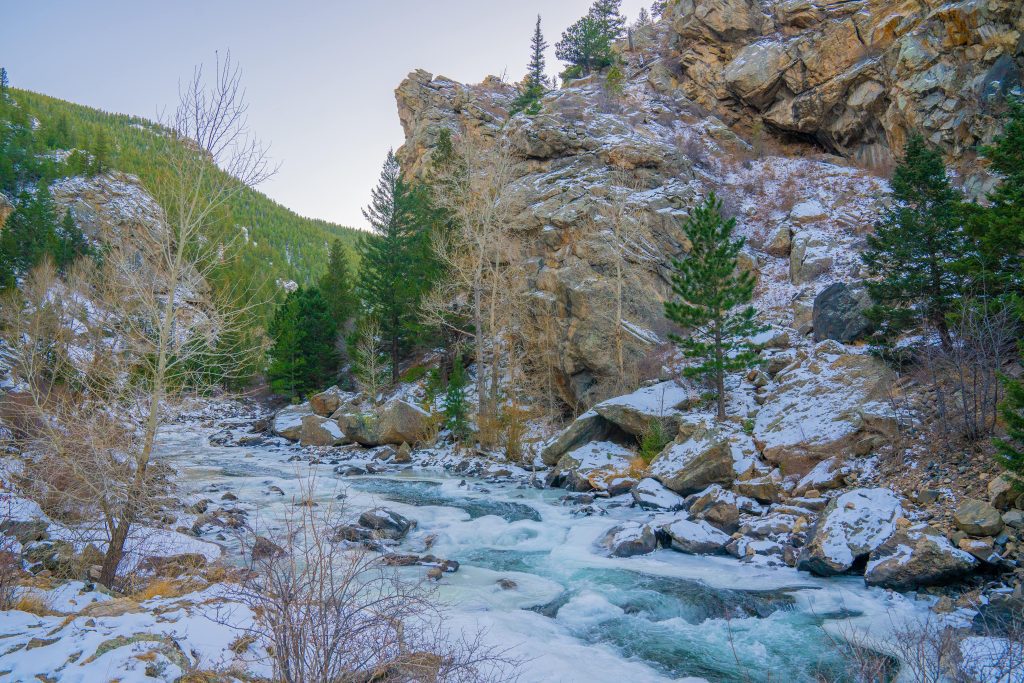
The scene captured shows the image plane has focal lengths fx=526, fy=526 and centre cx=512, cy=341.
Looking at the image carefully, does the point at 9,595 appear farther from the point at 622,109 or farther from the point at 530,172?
the point at 622,109

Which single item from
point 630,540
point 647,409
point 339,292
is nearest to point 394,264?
point 339,292

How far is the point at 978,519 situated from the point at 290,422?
2726 cm

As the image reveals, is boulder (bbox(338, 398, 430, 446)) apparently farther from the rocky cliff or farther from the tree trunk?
the tree trunk

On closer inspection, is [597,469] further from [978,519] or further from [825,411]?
[978,519]

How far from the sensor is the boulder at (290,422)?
88.4 ft

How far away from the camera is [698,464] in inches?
540

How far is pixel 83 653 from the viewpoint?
470 cm

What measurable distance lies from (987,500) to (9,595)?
1375cm

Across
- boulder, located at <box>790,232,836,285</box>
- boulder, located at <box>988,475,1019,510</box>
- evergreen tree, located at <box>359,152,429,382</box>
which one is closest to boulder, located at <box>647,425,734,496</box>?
boulder, located at <box>988,475,1019,510</box>

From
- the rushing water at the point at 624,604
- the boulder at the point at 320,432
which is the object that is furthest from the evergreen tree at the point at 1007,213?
the boulder at the point at 320,432

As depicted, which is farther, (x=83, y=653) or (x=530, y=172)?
(x=530, y=172)

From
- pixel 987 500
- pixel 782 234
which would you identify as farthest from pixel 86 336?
pixel 782 234

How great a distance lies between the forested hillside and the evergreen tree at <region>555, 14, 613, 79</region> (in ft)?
94.0

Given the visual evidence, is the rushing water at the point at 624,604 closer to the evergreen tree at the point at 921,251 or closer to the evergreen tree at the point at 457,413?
the evergreen tree at the point at 921,251
